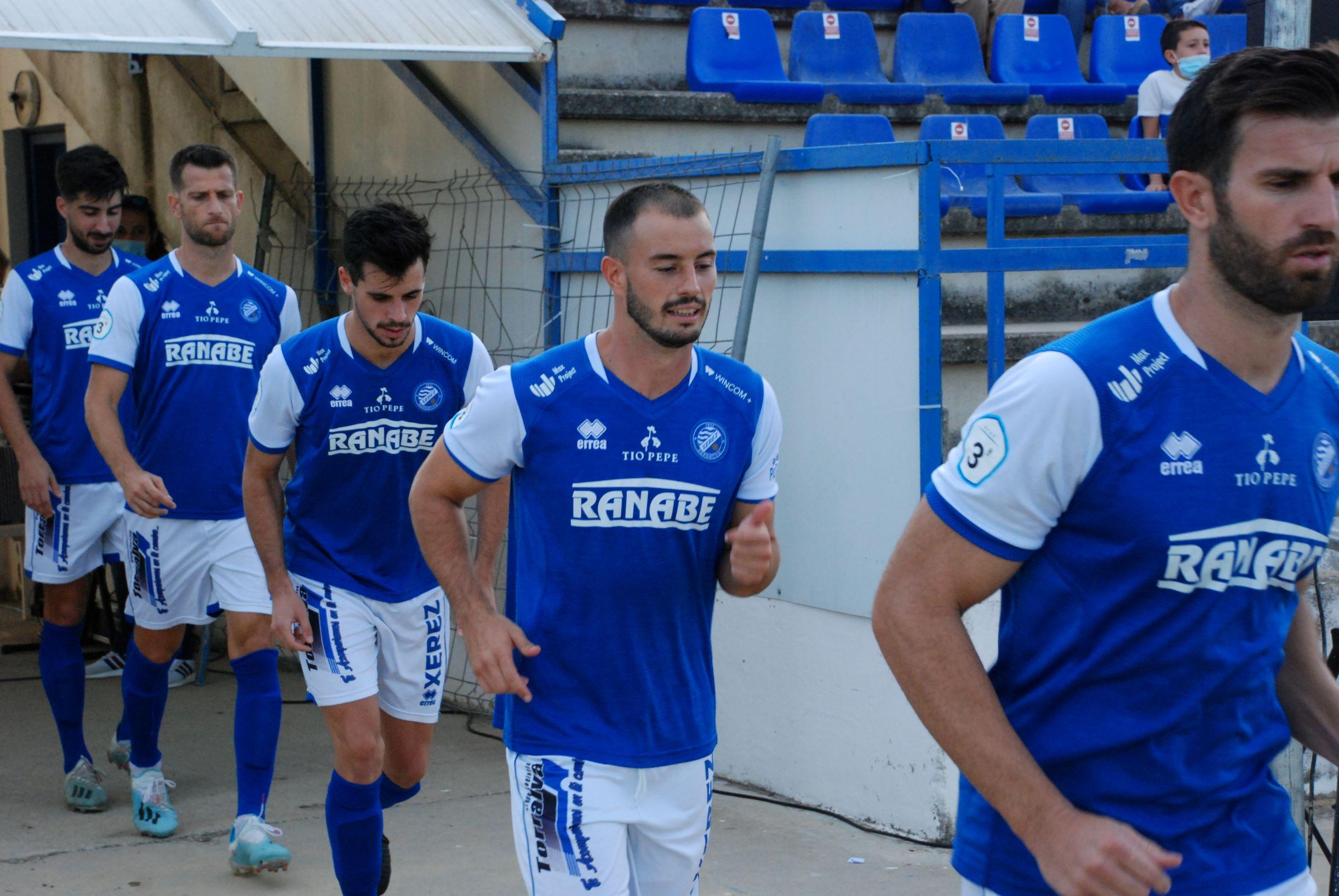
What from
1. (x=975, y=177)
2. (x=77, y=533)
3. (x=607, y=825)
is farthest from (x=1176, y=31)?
(x=607, y=825)

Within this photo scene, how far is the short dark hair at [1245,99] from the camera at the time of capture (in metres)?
2.00

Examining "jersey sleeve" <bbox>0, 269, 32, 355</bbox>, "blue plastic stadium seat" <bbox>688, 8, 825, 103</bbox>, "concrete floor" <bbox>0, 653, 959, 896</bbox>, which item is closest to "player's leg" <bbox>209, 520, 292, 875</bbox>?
"concrete floor" <bbox>0, 653, 959, 896</bbox>

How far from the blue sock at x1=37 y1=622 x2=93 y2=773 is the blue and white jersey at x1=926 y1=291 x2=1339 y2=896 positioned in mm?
4771

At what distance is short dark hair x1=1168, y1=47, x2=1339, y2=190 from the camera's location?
2.00 metres

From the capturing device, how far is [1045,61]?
9.65m

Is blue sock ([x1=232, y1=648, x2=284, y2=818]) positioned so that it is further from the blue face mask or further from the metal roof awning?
the blue face mask

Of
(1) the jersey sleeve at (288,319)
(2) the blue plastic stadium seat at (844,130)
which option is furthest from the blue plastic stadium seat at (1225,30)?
(1) the jersey sleeve at (288,319)

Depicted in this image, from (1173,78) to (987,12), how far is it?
6.27ft

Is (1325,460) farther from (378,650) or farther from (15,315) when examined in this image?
(15,315)

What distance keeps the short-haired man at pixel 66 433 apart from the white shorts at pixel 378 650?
80.3 inches

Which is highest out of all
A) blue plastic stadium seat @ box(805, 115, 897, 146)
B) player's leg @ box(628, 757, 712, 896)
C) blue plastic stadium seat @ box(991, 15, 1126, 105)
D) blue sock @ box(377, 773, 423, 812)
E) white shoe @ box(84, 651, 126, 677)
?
blue plastic stadium seat @ box(991, 15, 1126, 105)

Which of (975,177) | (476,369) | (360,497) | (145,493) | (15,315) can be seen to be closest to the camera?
(360,497)

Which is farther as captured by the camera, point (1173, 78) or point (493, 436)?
point (1173, 78)

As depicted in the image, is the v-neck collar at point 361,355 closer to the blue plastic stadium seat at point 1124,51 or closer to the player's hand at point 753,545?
the player's hand at point 753,545
